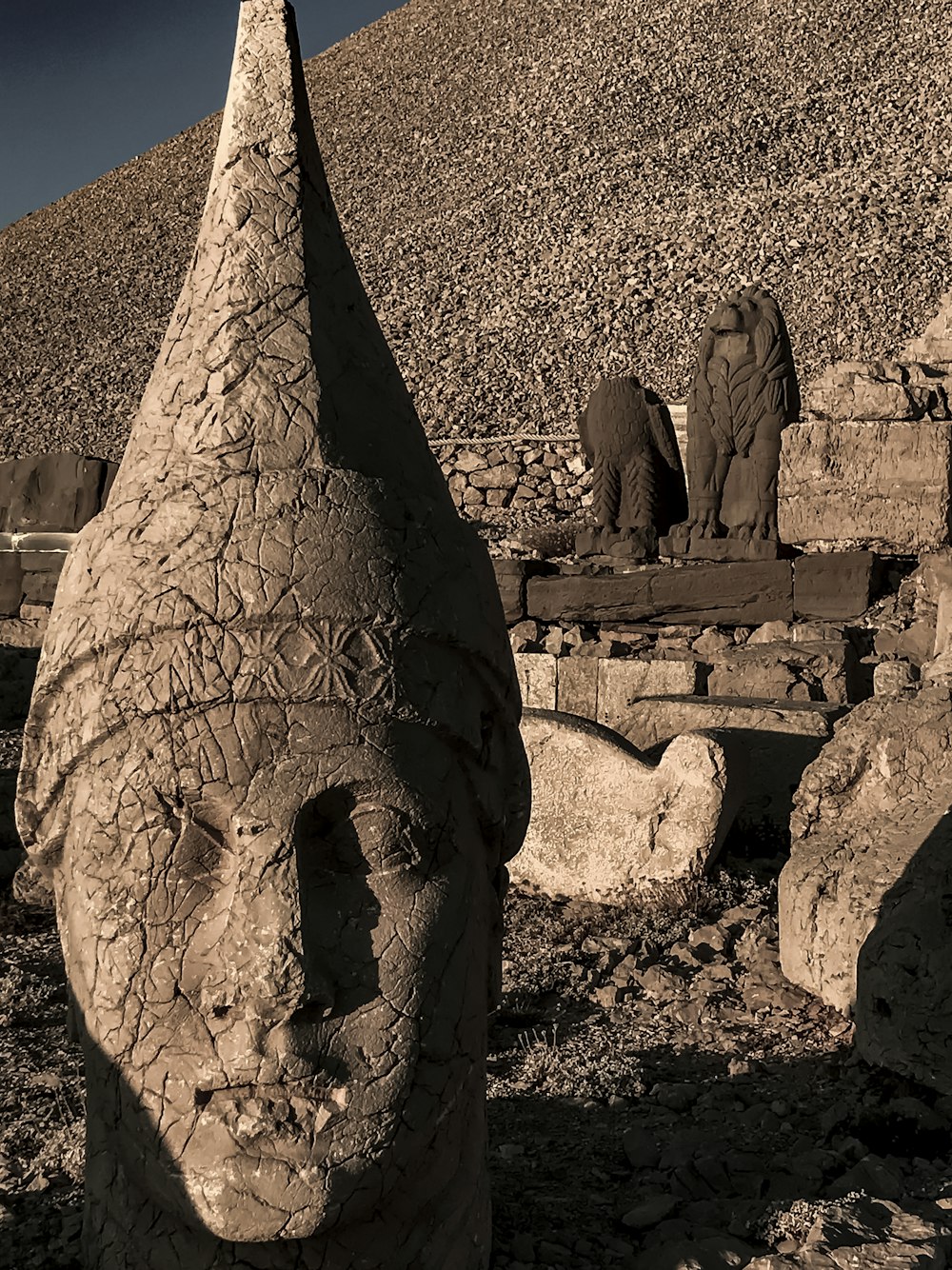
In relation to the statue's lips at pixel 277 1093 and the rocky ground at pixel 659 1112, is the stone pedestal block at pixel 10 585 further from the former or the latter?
the statue's lips at pixel 277 1093

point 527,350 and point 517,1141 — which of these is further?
point 527,350

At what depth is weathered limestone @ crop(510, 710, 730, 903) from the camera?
16.7 feet

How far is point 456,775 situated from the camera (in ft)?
7.47

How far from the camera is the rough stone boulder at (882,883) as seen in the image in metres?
3.55

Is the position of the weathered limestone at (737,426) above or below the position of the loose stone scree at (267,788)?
above

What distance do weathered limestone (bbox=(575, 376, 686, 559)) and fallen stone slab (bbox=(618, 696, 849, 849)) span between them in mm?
4147

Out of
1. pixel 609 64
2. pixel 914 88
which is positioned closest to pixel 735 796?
pixel 914 88

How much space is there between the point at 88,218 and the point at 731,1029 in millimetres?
38669

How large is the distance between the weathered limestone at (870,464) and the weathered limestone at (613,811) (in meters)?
4.14

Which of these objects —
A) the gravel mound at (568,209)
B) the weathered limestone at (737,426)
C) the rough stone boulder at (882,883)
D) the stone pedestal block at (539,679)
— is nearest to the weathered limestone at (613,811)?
the rough stone boulder at (882,883)

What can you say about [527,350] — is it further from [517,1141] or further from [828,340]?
[517,1141]

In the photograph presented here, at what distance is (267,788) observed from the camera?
2.09 meters

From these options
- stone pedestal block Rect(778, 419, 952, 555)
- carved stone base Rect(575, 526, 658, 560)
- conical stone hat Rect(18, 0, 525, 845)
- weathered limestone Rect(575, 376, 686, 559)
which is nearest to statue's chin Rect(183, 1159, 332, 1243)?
conical stone hat Rect(18, 0, 525, 845)

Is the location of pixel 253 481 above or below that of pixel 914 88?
below
